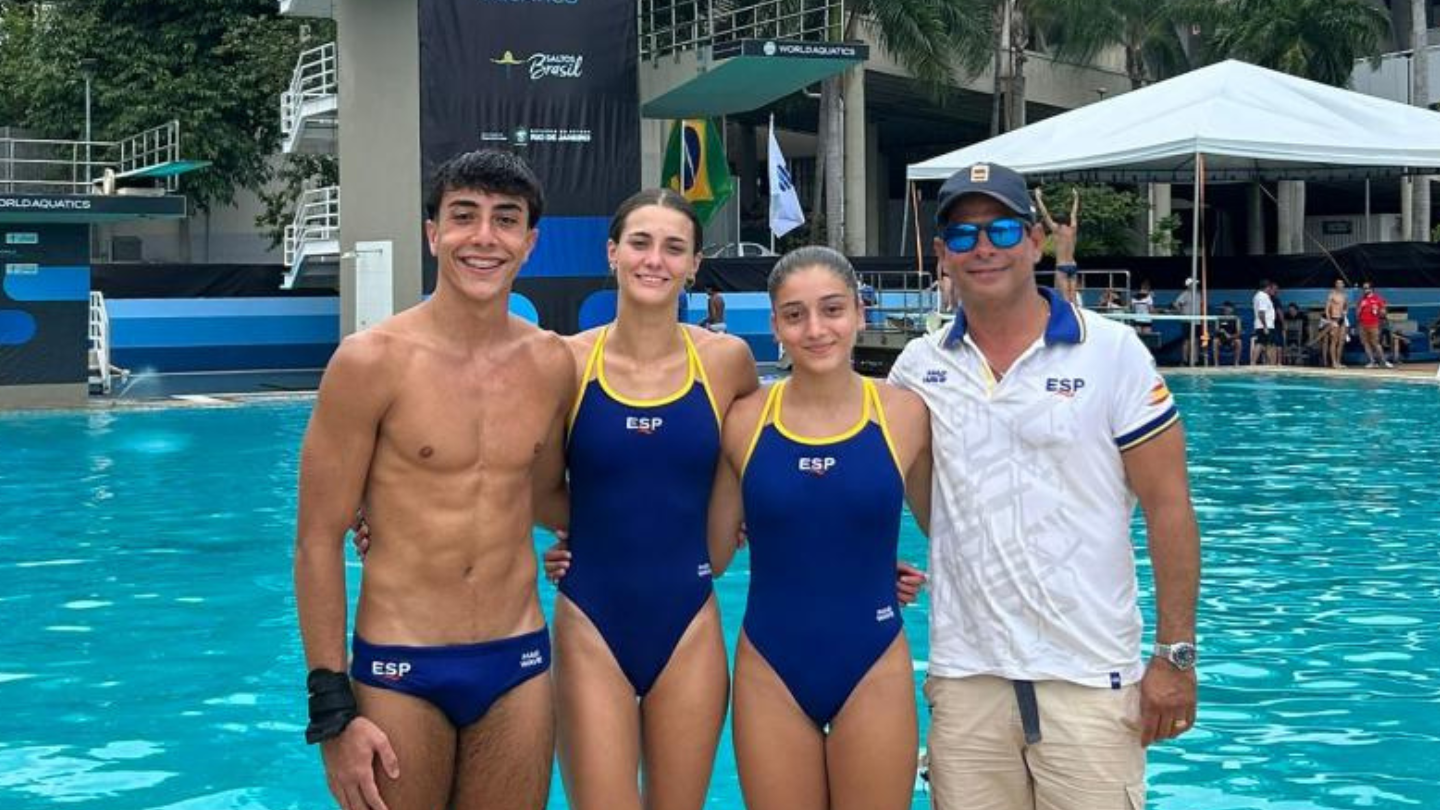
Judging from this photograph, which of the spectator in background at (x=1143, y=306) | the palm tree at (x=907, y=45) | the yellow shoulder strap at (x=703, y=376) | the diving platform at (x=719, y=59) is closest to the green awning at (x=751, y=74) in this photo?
the diving platform at (x=719, y=59)

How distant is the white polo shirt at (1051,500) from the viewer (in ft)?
12.3

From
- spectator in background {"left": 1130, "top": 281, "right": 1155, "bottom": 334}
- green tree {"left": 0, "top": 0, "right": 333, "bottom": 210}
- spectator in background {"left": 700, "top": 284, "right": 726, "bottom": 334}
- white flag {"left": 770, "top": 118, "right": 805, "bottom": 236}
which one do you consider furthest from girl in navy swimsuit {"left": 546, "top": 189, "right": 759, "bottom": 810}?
→ green tree {"left": 0, "top": 0, "right": 333, "bottom": 210}

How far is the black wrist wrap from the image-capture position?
11.6ft

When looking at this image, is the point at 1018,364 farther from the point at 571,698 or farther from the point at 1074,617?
the point at 571,698

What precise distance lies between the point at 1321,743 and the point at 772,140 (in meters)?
25.7

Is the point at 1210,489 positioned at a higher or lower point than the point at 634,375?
lower

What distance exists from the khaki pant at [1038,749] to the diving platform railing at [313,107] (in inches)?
1156

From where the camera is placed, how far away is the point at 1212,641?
9.03 m

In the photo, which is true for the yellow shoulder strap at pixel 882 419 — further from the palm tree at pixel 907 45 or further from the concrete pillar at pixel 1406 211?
the concrete pillar at pixel 1406 211

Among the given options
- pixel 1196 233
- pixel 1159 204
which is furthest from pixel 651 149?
pixel 1159 204

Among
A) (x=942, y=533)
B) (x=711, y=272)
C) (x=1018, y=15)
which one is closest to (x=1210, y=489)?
(x=942, y=533)

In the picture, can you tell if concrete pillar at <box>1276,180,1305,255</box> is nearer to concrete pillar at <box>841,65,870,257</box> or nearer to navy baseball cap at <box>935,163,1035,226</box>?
concrete pillar at <box>841,65,870,257</box>

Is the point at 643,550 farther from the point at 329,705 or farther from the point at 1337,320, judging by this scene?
the point at 1337,320

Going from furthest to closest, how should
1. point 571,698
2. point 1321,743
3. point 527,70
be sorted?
point 527,70 < point 1321,743 < point 571,698
